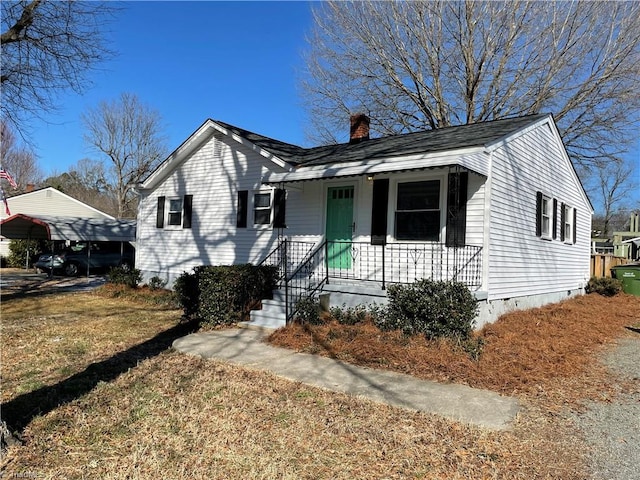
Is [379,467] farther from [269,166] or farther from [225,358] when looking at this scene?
[269,166]

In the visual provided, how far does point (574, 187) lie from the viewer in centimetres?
1346

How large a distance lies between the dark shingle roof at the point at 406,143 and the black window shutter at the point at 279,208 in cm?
90

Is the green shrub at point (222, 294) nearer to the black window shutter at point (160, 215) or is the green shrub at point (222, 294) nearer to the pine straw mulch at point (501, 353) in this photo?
the pine straw mulch at point (501, 353)

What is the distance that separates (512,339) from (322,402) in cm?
401

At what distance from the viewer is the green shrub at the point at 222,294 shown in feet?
27.9

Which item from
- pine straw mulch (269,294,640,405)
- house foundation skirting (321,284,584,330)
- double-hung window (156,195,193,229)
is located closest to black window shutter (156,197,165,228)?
double-hung window (156,195,193,229)

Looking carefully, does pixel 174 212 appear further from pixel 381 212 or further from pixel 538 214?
pixel 538 214

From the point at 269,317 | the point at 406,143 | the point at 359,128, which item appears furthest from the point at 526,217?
the point at 269,317

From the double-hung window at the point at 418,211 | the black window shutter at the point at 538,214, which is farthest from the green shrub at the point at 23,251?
the black window shutter at the point at 538,214

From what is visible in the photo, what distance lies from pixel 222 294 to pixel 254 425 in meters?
4.74

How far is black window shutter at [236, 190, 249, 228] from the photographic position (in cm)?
1188

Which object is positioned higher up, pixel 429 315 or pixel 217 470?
pixel 429 315

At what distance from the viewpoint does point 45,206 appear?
28.2 metres

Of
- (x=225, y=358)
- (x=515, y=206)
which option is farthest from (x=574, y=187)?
(x=225, y=358)
